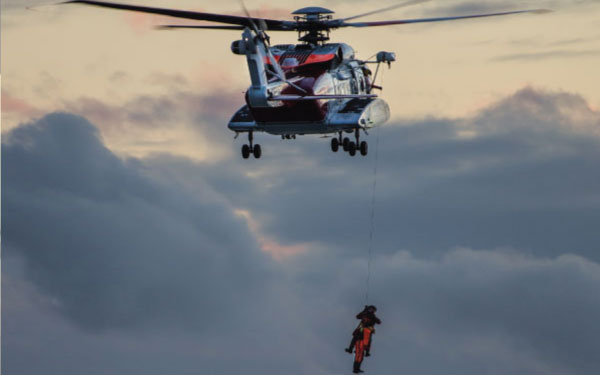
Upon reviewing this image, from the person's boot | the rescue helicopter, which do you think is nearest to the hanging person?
the person's boot

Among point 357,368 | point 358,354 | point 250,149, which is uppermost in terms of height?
point 250,149

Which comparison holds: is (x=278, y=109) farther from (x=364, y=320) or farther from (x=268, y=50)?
(x=364, y=320)

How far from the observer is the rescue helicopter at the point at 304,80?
73062 mm

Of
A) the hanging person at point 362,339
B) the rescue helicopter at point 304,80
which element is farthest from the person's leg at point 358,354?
the rescue helicopter at point 304,80

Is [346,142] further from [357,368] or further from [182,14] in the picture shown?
[357,368]

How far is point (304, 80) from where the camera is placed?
3049 inches

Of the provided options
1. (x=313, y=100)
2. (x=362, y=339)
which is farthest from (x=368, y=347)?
(x=313, y=100)

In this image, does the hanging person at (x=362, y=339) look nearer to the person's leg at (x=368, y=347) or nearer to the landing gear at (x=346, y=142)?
the person's leg at (x=368, y=347)

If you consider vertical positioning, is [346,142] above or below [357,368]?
above

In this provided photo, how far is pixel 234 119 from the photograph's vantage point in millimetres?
81062

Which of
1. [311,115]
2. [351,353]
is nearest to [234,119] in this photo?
[311,115]

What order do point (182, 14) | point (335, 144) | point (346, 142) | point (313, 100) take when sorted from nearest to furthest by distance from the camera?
point (182, 14), point (313, 100), point (346, 142), point (335, 144)

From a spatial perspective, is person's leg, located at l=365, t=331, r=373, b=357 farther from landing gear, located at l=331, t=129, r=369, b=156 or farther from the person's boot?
landing gear, located at l=331, t=129, r=369, b=156

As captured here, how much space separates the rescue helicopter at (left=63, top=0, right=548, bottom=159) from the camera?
240 ft
